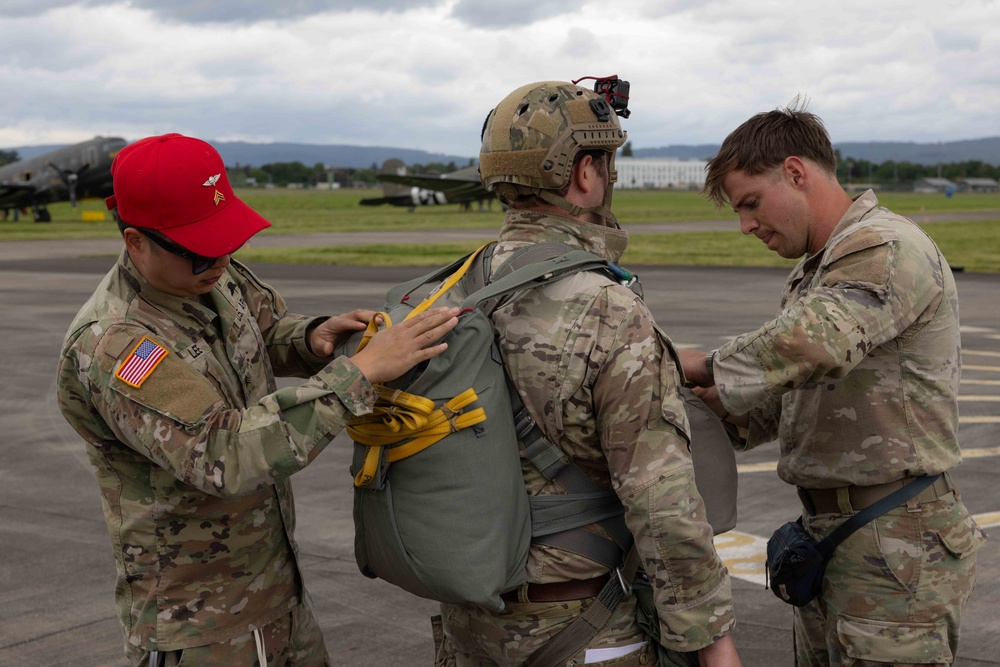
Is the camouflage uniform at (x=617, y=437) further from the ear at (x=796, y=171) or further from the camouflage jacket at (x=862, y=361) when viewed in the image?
the ear at (x=796, y=171)

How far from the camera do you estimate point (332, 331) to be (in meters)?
3.53

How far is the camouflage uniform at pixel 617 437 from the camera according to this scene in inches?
103

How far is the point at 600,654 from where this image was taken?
109 inches

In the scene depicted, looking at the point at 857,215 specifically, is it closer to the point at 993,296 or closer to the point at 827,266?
the point at 827,266

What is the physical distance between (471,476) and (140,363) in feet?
3.08

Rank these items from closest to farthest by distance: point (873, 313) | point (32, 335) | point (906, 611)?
point (873, 313) < point (906, 611) < point (32, 335)

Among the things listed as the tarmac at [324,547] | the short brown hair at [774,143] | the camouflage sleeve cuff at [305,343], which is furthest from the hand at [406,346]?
the tarmac at [324,547]

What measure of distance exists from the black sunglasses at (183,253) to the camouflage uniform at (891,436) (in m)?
1.50

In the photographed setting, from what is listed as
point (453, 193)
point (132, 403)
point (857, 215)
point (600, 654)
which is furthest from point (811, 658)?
point (453, 193)

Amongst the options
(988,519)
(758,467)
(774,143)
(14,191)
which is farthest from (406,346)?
(14,191)

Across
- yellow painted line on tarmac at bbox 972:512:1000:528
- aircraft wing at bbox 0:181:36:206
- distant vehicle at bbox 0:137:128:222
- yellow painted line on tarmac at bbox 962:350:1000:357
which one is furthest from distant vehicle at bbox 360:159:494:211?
yellow painted line on tarmac at bbox 972:512:1000:528

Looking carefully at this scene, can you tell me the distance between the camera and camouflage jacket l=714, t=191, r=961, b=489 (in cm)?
291

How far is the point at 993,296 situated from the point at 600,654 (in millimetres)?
19358

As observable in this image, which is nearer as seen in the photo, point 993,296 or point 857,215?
point 857,215
